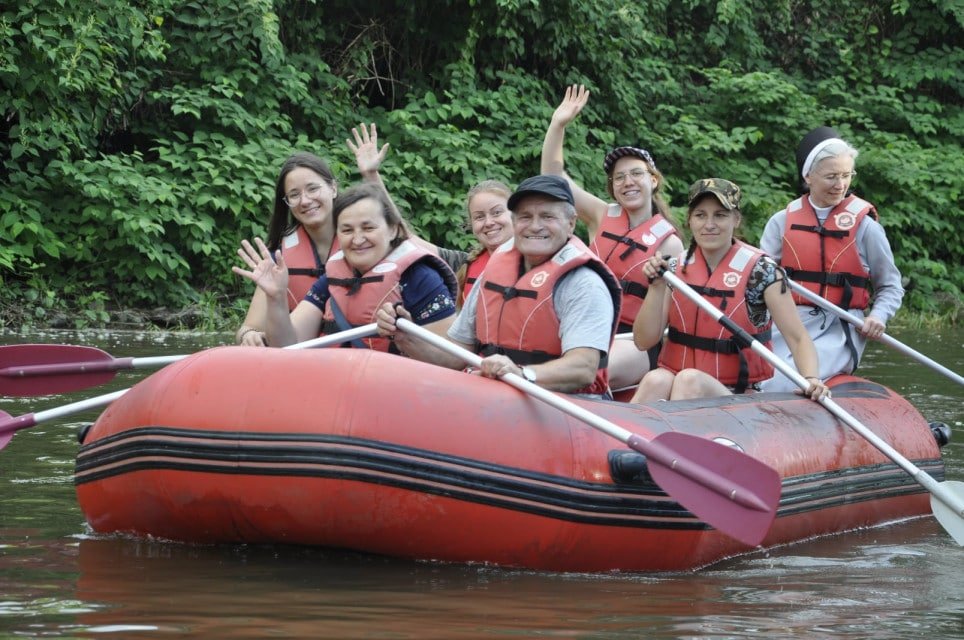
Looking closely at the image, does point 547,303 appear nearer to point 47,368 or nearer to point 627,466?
point 627,466

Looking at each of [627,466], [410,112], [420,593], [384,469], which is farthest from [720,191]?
[410,112]

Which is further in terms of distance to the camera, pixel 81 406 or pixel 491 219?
pixel 491 219

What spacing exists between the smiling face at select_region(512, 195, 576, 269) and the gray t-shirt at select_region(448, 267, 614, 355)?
12 cm

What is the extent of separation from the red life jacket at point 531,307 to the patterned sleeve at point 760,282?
0.85m

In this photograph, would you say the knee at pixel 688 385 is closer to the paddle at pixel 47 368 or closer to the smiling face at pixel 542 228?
the smiling face at pixel 542 228

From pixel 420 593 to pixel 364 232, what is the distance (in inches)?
54.3

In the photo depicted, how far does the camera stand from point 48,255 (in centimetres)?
942

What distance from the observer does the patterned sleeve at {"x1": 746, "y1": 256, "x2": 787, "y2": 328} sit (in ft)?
15.2

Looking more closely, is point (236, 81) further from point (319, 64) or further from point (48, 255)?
point (48, 255)

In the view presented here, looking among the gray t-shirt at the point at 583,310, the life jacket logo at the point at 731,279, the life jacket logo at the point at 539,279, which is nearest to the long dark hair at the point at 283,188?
the life jacket logo at the point at 539,279

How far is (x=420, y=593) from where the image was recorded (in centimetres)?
328

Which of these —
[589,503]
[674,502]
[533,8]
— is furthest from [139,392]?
[533,8]

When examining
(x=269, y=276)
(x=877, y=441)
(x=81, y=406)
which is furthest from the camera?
(x=877, y=441)

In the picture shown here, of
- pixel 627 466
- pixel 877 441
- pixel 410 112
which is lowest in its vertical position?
pixel 877 441
